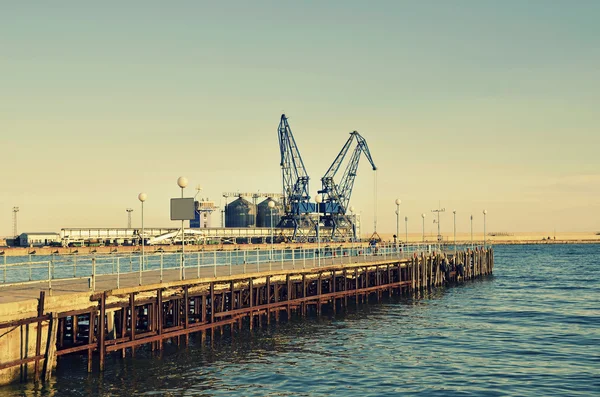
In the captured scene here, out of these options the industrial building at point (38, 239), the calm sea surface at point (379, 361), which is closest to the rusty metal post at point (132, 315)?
the calm sea surface at point (379, 361)

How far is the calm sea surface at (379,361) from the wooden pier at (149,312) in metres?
1.08

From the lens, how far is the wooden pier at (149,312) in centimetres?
2555

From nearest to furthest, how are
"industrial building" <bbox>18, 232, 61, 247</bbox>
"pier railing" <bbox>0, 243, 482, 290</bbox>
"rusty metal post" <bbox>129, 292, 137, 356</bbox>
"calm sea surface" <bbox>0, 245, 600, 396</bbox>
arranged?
"calm sea surface" <bbox>0, 245, 600, 396</bbox> < "rusty metal post" <bbox>129, 292, 137, 356</bbox> < "pier railing" <bbox>0, 243, 482, 290</bbox> < "industrial building" <bbox>18, 232, 61, 247</bbox>

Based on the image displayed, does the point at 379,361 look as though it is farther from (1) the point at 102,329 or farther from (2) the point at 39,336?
(2) the point at 39,336

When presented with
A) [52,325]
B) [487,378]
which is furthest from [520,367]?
[52,325]

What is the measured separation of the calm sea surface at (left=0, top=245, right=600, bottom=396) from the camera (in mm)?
27172

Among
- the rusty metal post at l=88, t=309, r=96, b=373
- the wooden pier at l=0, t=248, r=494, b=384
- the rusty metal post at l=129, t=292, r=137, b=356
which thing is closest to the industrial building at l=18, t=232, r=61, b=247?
the wooden pier at l=0, t=248, r=494, b=384

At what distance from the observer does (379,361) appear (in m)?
32.7

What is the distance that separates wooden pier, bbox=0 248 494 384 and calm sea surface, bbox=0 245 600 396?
1.08 m

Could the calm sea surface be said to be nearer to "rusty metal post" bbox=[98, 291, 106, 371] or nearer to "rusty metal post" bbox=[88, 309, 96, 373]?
"rusty metal post" bbox=[88, 309, 96, 373]

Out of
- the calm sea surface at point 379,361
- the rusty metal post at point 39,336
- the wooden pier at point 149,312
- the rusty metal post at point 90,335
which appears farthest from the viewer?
the rusty metal post at point 90,335

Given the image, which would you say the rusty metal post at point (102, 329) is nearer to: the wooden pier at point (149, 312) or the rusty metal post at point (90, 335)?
the wooden pier at point (149, 312)

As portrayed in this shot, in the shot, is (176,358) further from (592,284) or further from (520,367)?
(592,284)

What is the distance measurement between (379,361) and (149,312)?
1175 cm
